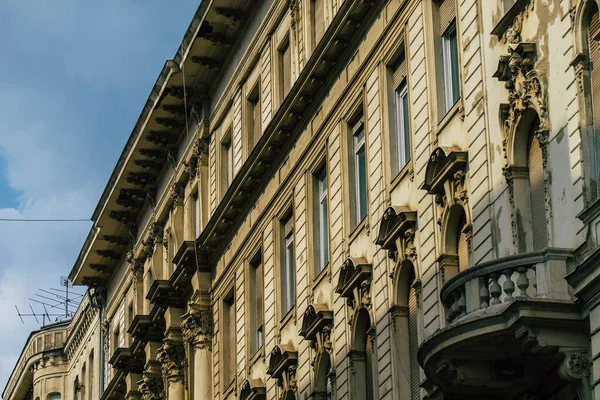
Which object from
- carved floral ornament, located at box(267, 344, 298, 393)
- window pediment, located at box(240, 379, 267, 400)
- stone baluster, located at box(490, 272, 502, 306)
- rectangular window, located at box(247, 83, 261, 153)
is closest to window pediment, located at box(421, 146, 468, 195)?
stone baluster, located at box(490, 272, 502, 306)

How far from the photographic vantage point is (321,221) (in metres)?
43.1

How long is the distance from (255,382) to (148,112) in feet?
49.7

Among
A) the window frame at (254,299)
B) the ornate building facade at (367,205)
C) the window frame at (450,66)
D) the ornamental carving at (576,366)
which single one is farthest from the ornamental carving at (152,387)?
the ornamental carving at (576,366)

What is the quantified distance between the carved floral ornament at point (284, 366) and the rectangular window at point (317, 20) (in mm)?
7893

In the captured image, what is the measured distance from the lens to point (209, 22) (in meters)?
51.4

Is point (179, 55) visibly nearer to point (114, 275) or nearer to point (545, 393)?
point (114, 275)

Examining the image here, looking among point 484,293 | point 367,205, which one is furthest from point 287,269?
point 484,293

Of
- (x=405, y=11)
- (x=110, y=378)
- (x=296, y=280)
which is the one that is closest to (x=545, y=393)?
(x=405, y=11)

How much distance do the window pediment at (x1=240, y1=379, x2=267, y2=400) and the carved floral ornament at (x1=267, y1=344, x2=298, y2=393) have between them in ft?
4.22

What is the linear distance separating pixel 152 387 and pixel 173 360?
3.52 meters

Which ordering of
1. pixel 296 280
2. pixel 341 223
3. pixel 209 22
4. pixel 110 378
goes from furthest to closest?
pixel 110 378
pixel 209 22
pixel 296 280
pixel 341 223

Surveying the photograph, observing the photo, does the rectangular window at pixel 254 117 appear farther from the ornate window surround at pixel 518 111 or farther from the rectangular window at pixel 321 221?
the ornate window surround at pixel 518 111

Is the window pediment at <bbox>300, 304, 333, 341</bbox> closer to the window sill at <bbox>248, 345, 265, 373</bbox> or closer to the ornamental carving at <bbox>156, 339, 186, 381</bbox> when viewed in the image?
the window sill at <bbox>248, 345, 265, 373</bbox>

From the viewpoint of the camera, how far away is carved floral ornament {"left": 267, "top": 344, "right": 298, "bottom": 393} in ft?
141
